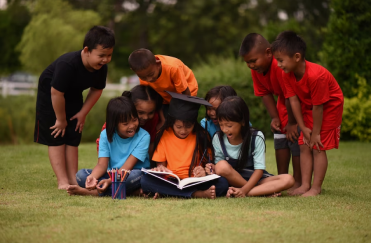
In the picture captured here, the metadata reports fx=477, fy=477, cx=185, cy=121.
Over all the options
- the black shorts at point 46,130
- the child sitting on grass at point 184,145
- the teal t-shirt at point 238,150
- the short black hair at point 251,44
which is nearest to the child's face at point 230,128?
the teal t-shirt at point 238,150

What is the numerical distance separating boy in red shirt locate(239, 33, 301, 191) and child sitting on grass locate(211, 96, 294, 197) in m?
0.55

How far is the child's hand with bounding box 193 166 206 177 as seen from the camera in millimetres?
4652

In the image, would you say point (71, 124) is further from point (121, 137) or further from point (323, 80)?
point (323, 80)

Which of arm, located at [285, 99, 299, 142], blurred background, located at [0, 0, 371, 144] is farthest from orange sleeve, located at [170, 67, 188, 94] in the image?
blurred background, located at [0, 0, 371, 144]

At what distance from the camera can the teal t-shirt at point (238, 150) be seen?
4695 millimetres

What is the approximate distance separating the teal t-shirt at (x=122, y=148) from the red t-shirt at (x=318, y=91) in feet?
5.11

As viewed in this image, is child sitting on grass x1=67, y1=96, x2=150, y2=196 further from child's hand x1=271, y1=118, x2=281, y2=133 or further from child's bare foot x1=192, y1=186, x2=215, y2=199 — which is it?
child's hand x1=271, y1=118, x2=281, y2=133

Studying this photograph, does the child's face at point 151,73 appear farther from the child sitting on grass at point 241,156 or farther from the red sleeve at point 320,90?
the red sleeve at point 320,90

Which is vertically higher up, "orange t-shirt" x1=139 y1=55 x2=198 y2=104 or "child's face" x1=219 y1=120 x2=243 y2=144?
"orange t-shirt" x1=139 y1=55 x2=198 y2=104

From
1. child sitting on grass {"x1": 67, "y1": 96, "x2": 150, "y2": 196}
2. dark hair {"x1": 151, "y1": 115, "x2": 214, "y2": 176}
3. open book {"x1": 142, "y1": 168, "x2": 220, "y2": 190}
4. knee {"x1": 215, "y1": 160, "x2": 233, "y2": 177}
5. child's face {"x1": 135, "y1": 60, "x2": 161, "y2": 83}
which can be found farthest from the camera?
child's face {"x1": 135, "y1": 60, "x2": 161, "y2": 83}

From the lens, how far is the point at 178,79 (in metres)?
5.18

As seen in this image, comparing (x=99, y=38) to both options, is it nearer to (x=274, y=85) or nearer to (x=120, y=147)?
(x=120, y=147)

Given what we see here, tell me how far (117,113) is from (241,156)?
131cm

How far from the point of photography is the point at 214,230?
3.20 m
